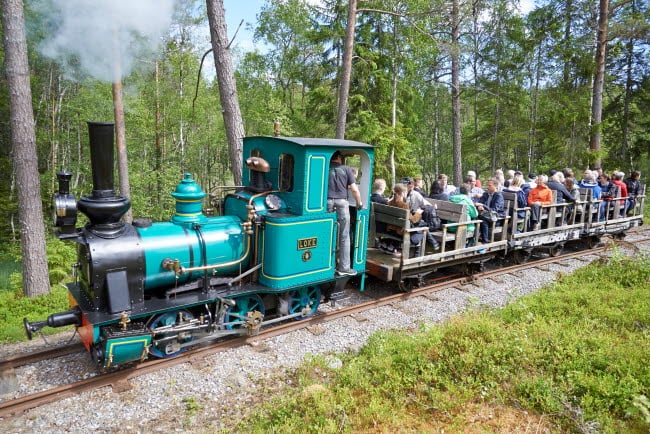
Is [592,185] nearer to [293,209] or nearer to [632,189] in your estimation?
[632,189]

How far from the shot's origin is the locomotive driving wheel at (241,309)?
5633 millimetres

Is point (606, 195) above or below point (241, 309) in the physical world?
above

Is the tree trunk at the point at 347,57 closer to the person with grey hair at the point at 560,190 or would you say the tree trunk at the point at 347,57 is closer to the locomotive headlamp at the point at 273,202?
the person with grey hair at the point at 560,190

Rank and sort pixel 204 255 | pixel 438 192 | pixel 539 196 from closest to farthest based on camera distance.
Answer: pixel 204 255, pixel 438 192, pixel 539 196

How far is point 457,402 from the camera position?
13.6 feet

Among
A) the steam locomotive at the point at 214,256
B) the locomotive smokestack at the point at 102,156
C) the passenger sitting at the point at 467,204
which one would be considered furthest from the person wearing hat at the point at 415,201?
the locomotive smokestack at the point at 102,156

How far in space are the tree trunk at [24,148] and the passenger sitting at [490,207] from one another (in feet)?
26.9

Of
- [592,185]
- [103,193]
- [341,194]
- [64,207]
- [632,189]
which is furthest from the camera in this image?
[632,189]

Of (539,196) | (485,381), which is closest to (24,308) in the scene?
(485,381)

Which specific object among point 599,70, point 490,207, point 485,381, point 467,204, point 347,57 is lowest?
point 485,381

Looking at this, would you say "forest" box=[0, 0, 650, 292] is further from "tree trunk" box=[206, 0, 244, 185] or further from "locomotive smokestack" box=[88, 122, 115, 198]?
"locomotive smokestack" box=[88, 122, 115, 198]

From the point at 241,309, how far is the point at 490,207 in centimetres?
565

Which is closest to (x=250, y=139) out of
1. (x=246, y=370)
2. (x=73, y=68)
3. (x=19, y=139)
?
(x=246, y=370)

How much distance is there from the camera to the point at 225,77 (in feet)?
27.2
